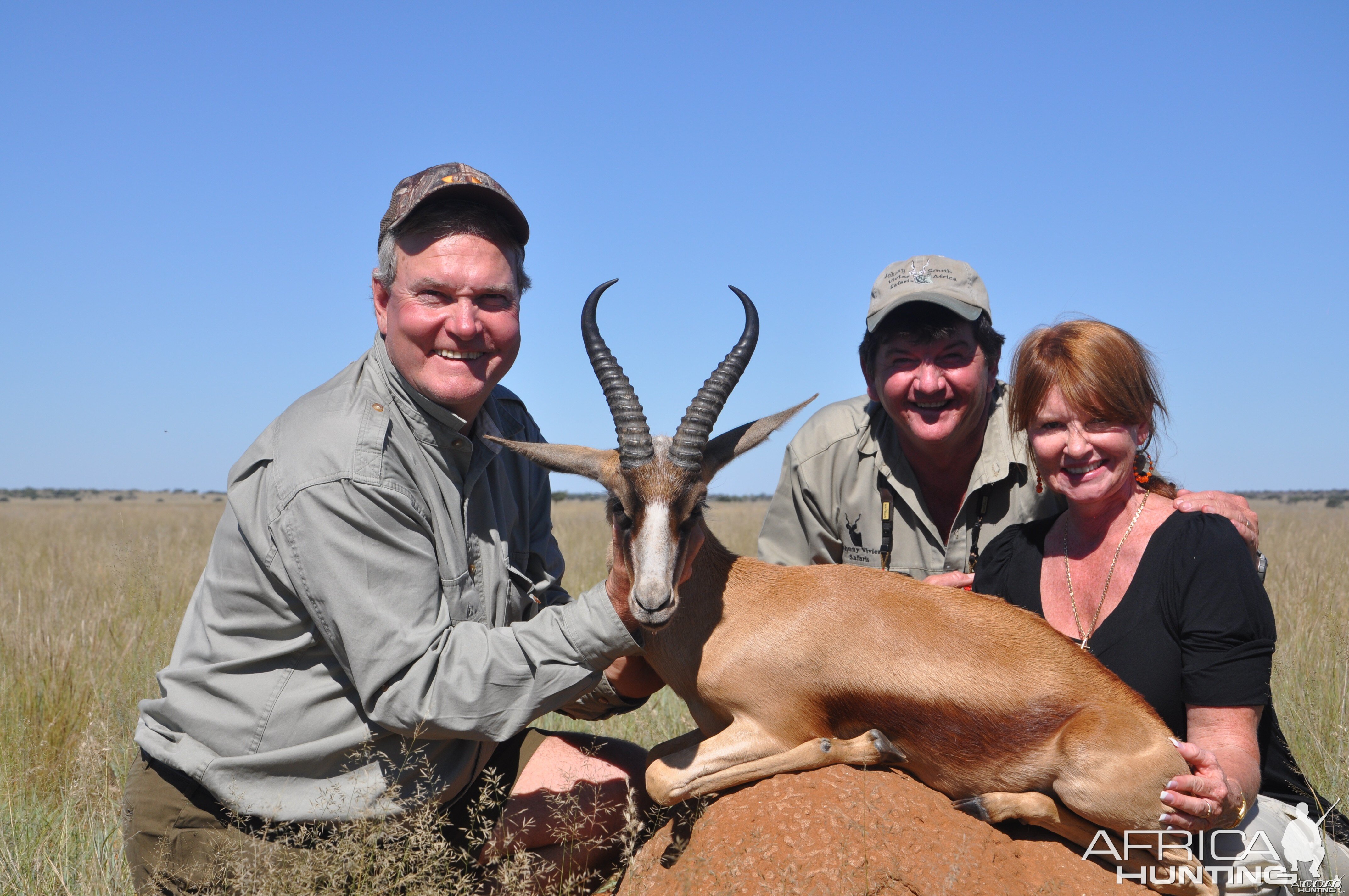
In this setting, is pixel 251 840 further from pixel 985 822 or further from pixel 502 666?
pixel 985 822

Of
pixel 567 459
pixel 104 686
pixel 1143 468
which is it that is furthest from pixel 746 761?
pixel 104 686

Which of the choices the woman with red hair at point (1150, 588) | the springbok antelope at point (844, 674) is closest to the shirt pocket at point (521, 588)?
the springbok antelope at point (844, 674)

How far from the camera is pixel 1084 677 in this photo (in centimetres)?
459

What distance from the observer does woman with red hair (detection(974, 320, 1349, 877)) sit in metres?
4.55

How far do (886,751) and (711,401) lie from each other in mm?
1948

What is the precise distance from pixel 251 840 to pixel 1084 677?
12.9 ft

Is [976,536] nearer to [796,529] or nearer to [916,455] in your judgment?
[916,455]

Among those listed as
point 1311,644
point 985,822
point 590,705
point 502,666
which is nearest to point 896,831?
point 985,822

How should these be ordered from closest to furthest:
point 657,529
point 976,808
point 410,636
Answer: point 410,636 → point 976,808 → point 657,529

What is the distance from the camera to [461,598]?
4.89 metres

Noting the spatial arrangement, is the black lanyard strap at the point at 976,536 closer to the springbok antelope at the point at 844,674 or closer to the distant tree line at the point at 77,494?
the springbok antelope at the point at 844,674

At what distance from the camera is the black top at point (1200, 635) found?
4.58m

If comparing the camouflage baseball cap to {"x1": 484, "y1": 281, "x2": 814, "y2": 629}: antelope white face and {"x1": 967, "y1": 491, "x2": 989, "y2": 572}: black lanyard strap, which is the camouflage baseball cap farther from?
{"x1": 967, "y1": 491, "x2": 989, "y2": 572}: black lanyard strap
